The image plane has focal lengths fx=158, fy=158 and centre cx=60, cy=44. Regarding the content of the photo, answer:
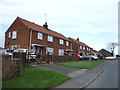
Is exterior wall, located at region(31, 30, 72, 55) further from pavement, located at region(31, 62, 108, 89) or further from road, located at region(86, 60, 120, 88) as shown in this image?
road, located at region(86, 60, 120, 88)

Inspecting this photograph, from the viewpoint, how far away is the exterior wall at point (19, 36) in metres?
28.5

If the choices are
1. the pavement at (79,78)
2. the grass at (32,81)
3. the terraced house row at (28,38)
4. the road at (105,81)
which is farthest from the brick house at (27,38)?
the grass at (32,81)

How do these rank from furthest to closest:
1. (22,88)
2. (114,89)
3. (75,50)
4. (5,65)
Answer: (75,50)
(5,65)
(114,89)
(22,88)

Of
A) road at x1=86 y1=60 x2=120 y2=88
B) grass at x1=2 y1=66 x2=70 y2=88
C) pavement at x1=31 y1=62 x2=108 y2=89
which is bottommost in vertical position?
road at x1=86 y1=60 x2=120 y2=88

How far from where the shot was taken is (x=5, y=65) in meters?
10.1

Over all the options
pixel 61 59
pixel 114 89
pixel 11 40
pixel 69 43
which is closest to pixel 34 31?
pixel 11 40

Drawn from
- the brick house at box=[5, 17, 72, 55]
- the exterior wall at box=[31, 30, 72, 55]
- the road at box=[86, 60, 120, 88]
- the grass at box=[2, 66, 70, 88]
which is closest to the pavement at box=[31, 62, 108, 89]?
the road at box=[86, 60, 120, 88]

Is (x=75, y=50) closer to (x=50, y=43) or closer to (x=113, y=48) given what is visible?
(x=50, y=43)

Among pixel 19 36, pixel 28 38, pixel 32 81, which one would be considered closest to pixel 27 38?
pixel 28 38

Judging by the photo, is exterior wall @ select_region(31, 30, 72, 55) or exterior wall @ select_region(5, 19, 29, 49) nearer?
exterior wall @ select_region(5, 19, 29, 49)

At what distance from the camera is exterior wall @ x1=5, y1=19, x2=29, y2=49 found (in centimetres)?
2854

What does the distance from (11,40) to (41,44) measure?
5904mm

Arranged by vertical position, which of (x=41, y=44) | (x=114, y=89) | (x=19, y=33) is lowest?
(x=114, y=89)

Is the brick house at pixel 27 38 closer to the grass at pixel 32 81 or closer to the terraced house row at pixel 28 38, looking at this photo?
the terraced house row at pixel 28 38
